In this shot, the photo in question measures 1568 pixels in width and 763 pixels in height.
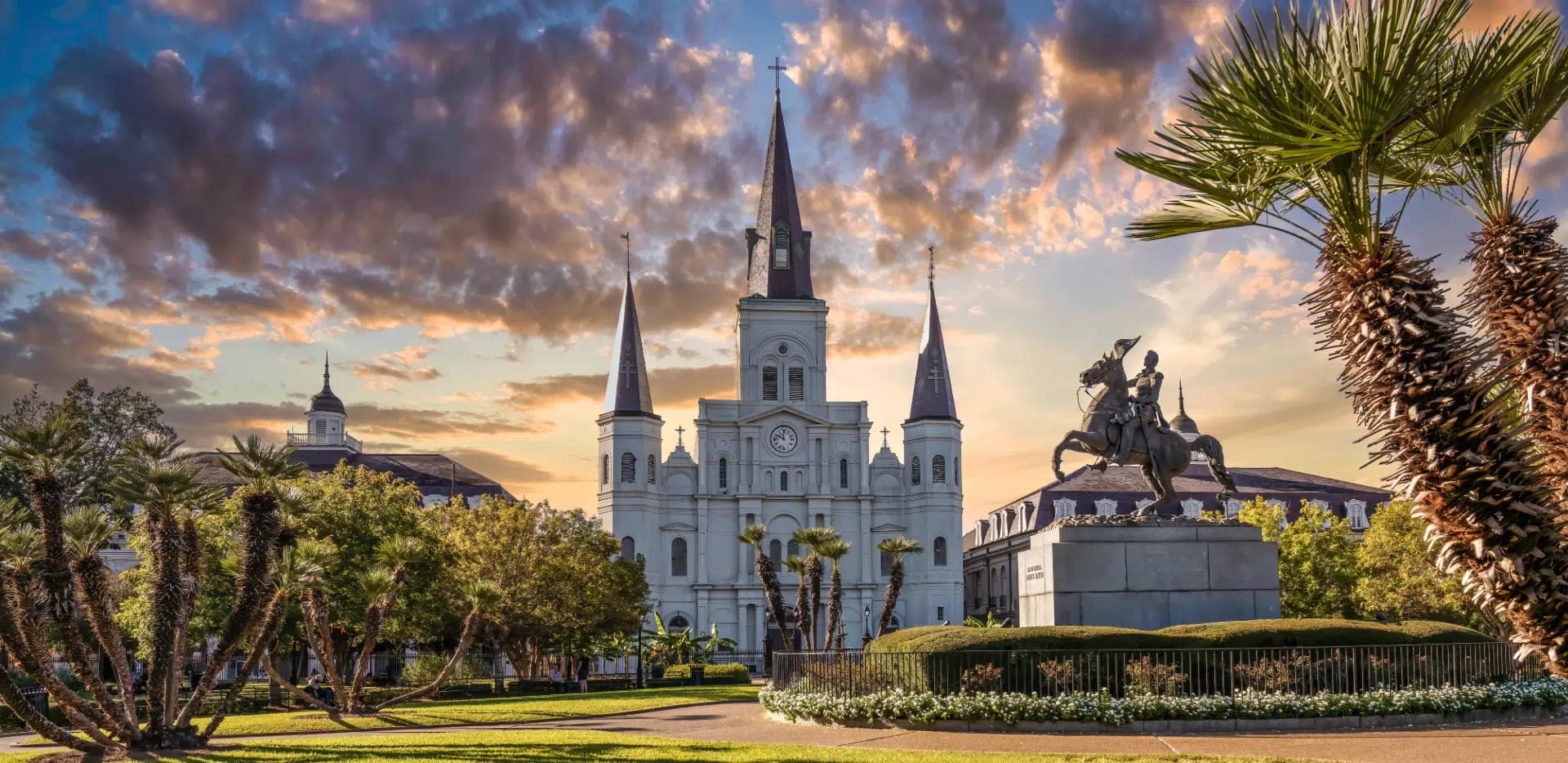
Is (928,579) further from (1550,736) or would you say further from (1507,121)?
(1507,121)

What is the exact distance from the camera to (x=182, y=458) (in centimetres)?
2078

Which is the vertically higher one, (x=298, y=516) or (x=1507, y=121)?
(x=1507, y=121)

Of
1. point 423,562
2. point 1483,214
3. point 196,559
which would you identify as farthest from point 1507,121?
point 423,562

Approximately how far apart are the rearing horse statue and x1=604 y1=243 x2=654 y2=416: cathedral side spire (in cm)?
6676

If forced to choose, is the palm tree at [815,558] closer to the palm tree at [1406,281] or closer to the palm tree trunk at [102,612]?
the palm tree trunk at [102,612]

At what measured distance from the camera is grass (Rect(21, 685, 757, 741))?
26406mm

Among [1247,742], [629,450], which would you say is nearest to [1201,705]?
[1247,742]

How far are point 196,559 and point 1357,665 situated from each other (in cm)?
1880

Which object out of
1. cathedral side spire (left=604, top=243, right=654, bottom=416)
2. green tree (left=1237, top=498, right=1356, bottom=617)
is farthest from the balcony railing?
green tree (left=1237, top=498, right=1356, bottom=617)

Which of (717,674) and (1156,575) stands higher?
(1156,575)

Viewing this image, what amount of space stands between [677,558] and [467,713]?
204ft

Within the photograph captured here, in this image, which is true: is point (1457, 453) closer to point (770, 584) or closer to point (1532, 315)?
point (1532, 315)

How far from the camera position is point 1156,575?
24953mm

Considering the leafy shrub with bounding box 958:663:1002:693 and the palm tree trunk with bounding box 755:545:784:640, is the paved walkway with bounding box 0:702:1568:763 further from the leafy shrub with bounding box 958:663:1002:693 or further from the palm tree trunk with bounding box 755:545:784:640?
the palm tree trunk with bounding box 755:545:784:640
